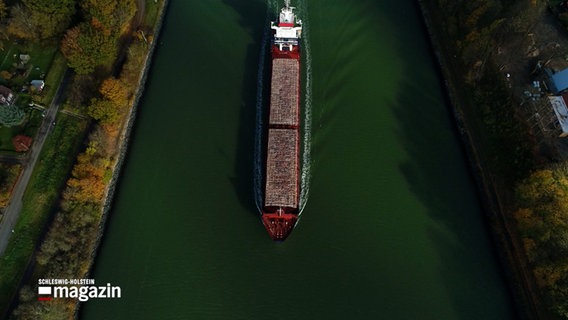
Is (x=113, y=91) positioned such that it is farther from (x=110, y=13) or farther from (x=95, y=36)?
(x=110, y=13)

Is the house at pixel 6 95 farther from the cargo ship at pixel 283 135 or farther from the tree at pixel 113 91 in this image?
the cargo ship at pixel 283 135

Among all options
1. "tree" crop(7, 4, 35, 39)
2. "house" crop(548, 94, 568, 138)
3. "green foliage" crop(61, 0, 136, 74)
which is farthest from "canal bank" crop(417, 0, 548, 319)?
"tree" crop(7, 4, 35, 39)

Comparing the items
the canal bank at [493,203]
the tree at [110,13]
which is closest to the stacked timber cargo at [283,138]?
the canal bank at [493,203]

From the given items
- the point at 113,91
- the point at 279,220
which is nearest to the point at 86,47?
the point at 113,91

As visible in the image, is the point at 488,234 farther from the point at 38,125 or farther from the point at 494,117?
the point at 38,125

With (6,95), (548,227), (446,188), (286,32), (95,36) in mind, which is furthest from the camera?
(286,32)
